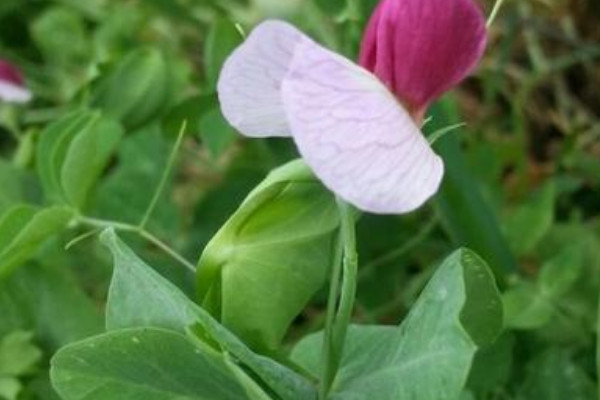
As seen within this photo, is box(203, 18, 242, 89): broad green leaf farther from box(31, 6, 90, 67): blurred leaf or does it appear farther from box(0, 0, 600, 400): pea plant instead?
box(31, 6, 90, 67): blurred leaf

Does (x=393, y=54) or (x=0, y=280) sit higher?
(x=393, y=54)

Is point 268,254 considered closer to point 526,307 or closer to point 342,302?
point 342,302

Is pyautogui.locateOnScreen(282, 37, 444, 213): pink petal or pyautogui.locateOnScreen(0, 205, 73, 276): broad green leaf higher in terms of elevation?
pyautogui.locateOnScreen(282, 37, 444, 213): pink petal

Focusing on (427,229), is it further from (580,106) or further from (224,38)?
(580,106)

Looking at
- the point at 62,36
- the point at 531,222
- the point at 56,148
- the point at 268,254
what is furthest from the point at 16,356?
the point at 62,36

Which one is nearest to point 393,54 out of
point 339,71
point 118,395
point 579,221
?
point 339,71

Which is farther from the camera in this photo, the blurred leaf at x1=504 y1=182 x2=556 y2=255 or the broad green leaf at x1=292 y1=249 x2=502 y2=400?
the blurred leaf at x1=504 y1=182 x2=556 y2=255

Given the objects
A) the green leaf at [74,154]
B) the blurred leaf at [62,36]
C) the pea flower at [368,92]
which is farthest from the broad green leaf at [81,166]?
the blurred leaf at [62,36]

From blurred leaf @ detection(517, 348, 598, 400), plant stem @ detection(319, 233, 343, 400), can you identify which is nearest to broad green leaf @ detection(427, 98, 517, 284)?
blurred leaf @ detection(517, 348, 598, 400)
